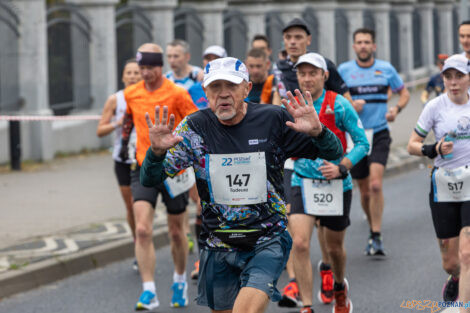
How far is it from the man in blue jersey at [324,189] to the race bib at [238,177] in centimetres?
182

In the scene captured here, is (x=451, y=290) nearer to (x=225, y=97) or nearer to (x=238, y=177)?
(x=238, y=177)

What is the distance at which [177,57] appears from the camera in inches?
408

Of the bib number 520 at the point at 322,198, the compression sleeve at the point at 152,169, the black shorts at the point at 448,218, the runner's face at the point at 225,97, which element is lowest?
the black shorts at the point at 448,218

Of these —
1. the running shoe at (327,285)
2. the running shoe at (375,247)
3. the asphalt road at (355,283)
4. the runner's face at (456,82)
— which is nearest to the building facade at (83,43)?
the asphalt road at (355,283)

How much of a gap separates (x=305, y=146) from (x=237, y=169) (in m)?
0.42

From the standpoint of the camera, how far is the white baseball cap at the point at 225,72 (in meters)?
5.51

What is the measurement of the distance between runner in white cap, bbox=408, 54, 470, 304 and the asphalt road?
2.58ft

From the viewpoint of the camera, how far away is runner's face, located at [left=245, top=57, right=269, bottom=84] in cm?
967

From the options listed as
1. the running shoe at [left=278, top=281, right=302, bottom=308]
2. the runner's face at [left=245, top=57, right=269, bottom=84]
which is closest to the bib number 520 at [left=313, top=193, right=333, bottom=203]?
the running shoe at [left=278, top=281, right=302, bottom=308]

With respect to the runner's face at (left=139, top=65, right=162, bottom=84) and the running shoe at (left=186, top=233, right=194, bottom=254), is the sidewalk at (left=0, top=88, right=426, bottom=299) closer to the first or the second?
the running shoe at (left=186, top=233, right=194, bottom=254)

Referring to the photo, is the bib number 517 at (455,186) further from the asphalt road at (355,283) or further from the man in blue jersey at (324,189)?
the asphalt road at (355,283)

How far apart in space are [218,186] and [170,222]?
9.76 ft

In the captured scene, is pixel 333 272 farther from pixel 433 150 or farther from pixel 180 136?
pixel 180 136

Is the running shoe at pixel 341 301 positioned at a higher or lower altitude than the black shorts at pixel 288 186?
lower
